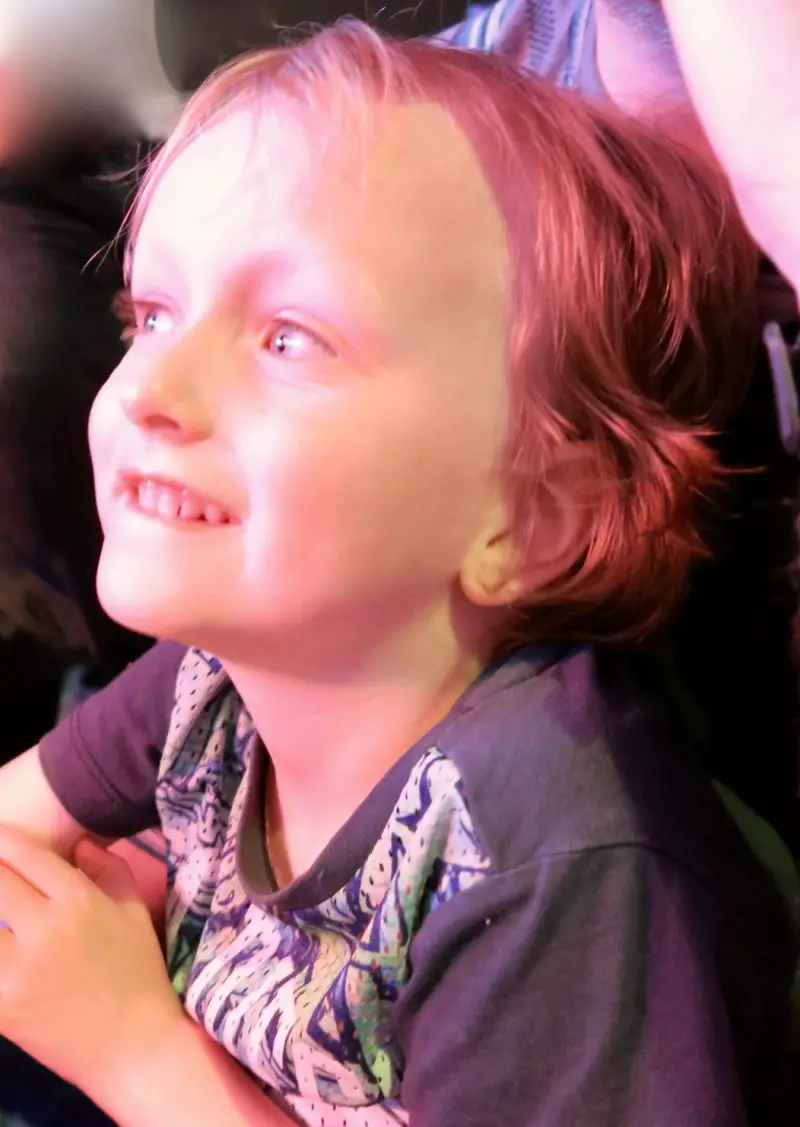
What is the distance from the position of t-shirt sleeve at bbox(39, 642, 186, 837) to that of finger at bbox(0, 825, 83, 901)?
2.0 inches

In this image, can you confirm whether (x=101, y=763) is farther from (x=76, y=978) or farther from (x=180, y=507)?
(x=180, y=507)

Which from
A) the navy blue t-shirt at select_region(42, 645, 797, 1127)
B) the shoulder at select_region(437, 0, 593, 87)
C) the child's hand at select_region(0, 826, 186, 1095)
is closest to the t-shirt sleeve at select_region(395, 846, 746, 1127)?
the navy blue t-shirt at select_region(42, 645, 797, 1127)

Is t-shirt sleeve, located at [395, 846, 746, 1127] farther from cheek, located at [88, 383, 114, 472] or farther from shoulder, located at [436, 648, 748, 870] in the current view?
cheek, located at [88, 383, 114, 472]

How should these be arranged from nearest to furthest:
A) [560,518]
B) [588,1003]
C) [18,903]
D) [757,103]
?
[757,103] → [588,1003] → [560,518] → [18,903]

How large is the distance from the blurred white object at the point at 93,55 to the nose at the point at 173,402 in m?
0.46

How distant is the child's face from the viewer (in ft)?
1.72

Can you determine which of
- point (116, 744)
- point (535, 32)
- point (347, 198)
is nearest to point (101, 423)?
point (347, 198)

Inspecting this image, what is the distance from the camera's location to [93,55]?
927 millimetres

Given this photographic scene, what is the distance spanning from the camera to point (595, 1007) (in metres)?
0.50

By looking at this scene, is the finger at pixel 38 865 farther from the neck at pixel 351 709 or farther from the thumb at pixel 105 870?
the neck at pixel 351 709

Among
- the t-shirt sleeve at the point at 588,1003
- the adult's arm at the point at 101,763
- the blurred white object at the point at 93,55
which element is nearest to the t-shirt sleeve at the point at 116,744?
the adult's arm at the point at 101,763

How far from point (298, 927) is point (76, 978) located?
154mm

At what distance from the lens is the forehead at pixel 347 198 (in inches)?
20.6

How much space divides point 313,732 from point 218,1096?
0.80 ft
